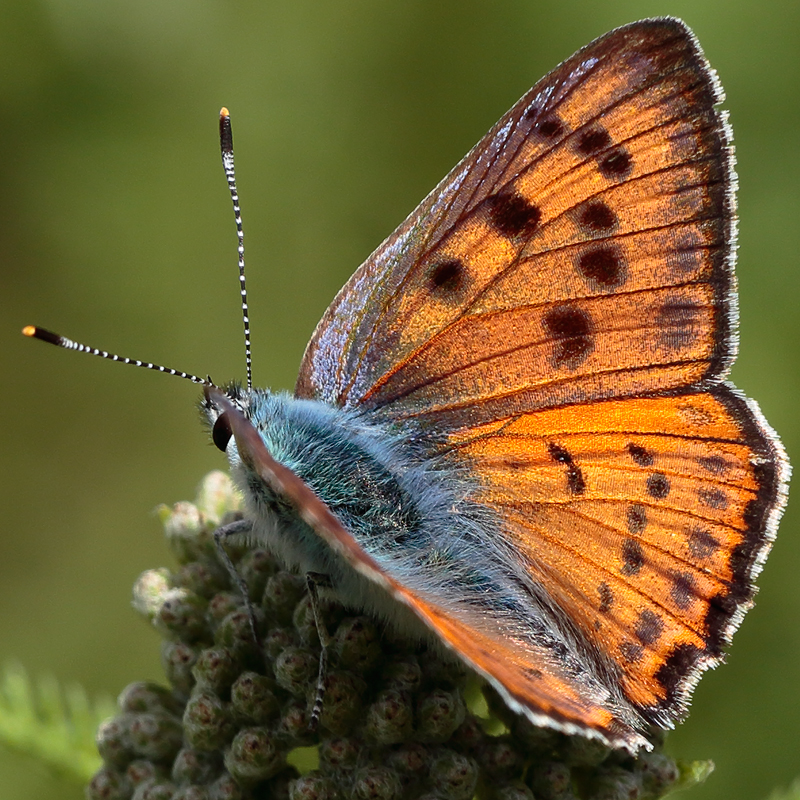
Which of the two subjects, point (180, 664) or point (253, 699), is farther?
point (180, 664)

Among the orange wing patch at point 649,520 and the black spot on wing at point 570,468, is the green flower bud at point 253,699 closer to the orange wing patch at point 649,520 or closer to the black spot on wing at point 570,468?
the orange wing patch at point 649,520

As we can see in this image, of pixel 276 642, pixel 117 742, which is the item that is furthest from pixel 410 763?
pixel 117 742

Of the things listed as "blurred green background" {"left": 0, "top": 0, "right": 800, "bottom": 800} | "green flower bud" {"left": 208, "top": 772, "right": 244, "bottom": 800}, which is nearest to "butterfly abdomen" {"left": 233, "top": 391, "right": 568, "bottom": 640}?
"green flower bud" {"left": 208, "top": 772, "right": 244, "bottom": 800}

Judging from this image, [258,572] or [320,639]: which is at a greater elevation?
[258,572]

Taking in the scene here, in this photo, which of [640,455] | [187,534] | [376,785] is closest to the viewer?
[376,785]

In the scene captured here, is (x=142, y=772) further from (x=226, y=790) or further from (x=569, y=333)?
(x=569, y=333)

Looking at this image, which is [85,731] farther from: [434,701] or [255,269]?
[255,269]

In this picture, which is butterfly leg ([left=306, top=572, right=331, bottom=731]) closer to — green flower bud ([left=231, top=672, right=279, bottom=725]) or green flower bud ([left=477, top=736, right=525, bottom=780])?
green flower bud ([left=231, top=672, right=279, bottom=725])
